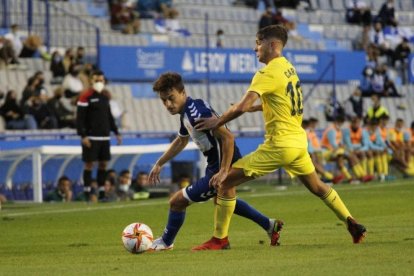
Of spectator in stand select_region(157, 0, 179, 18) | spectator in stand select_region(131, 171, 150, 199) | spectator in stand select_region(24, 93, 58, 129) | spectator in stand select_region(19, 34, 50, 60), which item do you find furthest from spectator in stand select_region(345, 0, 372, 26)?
spectator in stand select_region(131, 171, 150, 199)

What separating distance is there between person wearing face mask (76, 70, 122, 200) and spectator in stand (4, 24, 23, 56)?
5529 mm

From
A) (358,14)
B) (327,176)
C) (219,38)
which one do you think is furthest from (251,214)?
(358,14)

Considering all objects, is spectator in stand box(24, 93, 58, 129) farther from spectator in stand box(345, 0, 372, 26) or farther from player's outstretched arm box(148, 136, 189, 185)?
spectator in stand box(345, 0, 372, 26)

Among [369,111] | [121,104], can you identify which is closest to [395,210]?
[121,104]

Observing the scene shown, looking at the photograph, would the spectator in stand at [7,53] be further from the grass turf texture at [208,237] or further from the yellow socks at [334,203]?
the yellow socks at [334,203]

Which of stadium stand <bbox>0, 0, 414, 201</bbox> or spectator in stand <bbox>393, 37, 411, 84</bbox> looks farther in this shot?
spectator in stand <bbox>393, 37, 411, 84</bbox>

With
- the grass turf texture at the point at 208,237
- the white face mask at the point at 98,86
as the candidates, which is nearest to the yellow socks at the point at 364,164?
the grass turf texture at the point at 208,237

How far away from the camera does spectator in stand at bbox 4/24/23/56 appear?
92.3ft

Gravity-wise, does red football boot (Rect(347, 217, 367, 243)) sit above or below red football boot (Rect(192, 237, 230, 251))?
above

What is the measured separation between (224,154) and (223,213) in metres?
0.66

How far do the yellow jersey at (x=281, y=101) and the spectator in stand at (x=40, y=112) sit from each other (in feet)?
48.9

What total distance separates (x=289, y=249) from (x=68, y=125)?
51.3 ft

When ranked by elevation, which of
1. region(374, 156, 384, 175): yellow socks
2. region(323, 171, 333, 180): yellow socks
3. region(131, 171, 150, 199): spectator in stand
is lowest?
region(374, 156, 384, 175): yellow socks

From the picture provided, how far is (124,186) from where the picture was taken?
24.7 metres
